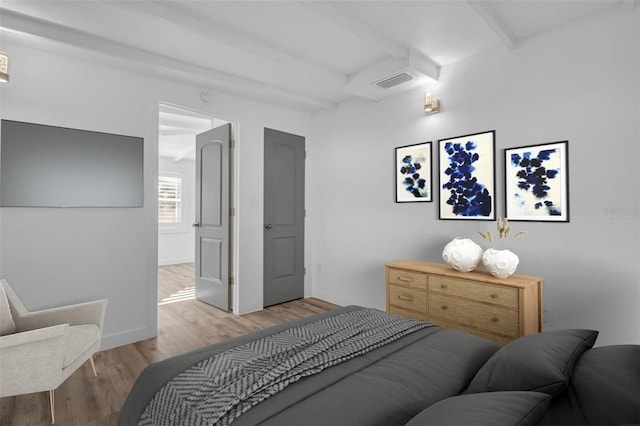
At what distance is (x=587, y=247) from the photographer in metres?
2.41

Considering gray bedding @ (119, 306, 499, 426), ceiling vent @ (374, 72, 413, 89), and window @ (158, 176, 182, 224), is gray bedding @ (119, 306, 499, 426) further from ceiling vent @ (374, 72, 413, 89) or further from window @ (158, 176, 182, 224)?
window @ (158, 176, 182, 224)

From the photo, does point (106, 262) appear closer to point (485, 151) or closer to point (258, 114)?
point (258, 114)

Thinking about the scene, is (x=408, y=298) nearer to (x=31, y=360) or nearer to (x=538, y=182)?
(x=538, y=182)

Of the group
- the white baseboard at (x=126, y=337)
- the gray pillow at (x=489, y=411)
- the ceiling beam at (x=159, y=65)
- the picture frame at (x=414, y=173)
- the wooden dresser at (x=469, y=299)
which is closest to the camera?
the gray pillow at (x=489, y=411)

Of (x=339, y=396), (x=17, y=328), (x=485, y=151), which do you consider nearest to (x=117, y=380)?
(x=17, y=328)

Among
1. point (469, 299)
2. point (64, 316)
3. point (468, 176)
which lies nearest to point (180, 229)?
point (64, 316)

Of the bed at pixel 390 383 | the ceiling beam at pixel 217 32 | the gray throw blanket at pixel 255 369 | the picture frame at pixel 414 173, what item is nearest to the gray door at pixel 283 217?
the ceiling beam at pixel 217 32

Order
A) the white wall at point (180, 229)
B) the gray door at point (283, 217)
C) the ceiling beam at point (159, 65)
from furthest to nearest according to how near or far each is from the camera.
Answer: the white wall at point (180, 229) → the gray door at point (283, 217) → the ceiling beam at point (159, 65)

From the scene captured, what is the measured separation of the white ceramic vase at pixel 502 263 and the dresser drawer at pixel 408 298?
608mm

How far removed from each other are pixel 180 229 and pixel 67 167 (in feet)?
16.9

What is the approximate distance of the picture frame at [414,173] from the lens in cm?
338

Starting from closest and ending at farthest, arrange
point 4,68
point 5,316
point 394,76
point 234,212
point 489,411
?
point 489,411 < point 5,316 < point 4,68 < point 394,76 < point 234,212

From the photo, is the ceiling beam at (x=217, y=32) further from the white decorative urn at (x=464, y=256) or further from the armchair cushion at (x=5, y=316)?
the white decorative urn at (x=464, y=256)

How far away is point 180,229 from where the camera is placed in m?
7.73
